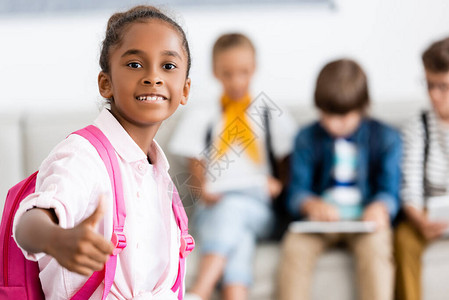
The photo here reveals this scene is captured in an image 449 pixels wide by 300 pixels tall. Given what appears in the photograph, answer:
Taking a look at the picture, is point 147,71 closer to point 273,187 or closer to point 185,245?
point 185,245

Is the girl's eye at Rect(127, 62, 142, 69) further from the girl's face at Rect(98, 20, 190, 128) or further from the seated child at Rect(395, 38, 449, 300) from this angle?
the seated child at Rect(395, 38, 449, 300)

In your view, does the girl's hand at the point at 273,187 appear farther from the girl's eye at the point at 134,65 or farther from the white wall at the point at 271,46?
the girl's eye at the point at 134,65

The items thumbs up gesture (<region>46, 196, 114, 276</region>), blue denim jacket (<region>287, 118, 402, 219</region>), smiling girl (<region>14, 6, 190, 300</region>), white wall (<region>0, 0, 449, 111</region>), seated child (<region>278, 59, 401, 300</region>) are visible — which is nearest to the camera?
thumbs up gesture (<region>46, 196, 114, 276</region>)

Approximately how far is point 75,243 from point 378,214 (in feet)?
4.91

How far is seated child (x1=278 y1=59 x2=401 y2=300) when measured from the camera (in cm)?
184

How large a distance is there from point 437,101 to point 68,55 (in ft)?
3.99

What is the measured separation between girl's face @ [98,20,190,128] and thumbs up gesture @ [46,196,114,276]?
16cm

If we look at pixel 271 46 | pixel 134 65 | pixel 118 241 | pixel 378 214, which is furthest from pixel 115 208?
pixel 271 46

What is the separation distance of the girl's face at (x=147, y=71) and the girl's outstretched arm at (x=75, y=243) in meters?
0.15

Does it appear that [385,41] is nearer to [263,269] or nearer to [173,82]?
[263,269]

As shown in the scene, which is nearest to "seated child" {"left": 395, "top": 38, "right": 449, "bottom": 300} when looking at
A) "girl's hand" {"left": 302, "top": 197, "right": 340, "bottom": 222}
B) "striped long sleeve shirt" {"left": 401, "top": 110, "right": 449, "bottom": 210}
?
"striped long sleeve shirt" {"left": 401, "top": 110, "right": 449, "bottom": 210}

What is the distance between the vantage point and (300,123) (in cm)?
217

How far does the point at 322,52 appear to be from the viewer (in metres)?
2.40

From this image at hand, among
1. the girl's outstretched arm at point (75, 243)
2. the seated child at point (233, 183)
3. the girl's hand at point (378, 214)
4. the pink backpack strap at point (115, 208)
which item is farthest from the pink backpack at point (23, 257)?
the girl's hand at point (378, 214)
